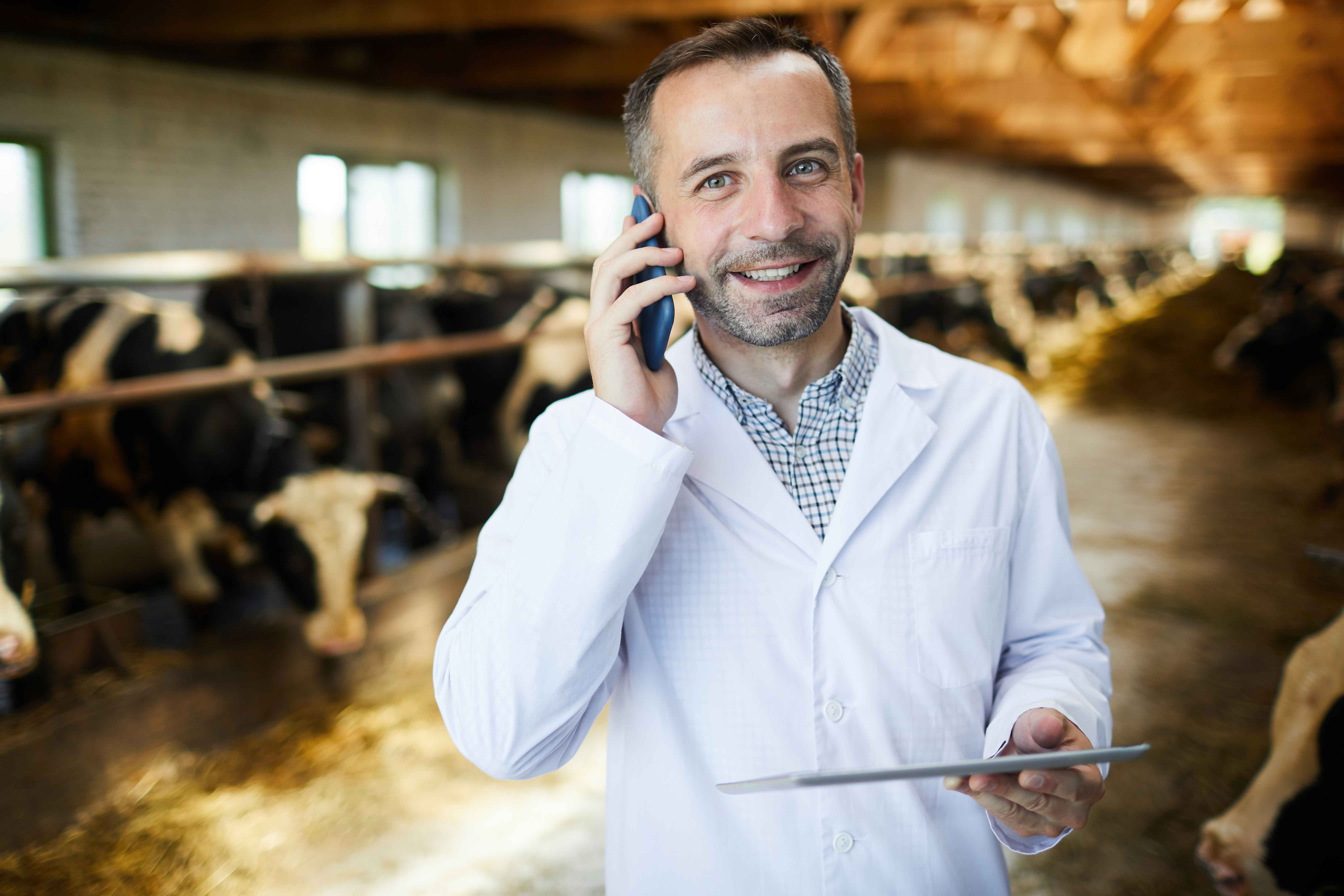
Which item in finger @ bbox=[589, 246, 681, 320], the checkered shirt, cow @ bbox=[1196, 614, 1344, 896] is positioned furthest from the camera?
cow @ bbox=[1196, 614, 1344, 896]

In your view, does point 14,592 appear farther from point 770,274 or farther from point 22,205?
point 22,205

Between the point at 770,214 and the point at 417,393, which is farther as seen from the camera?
the point at 417,393

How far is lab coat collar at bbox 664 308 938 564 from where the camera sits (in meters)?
1.10

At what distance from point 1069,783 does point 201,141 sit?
6.31 meters

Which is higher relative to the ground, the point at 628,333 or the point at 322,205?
the point at 322,205

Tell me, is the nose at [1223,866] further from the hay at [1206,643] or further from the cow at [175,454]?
the cow at [175,454]

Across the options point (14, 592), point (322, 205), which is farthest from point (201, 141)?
point (14, 592)

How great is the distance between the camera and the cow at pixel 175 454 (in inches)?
136

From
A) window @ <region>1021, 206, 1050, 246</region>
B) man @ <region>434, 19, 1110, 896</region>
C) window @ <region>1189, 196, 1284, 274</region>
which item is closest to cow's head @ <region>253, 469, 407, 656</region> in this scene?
man @ <region>434, 19, 1110, 896</region>

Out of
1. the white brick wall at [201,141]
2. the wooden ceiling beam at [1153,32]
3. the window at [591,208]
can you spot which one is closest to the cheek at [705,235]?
the wooden ceiling beam at [1153,32]

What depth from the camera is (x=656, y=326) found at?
1.00 metres

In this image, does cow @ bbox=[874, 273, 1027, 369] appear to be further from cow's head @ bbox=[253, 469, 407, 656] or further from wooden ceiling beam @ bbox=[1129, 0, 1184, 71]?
cow's head @ bbox=[253, 469, 407, 656]

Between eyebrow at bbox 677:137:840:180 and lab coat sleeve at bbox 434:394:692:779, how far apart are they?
283 millimetres

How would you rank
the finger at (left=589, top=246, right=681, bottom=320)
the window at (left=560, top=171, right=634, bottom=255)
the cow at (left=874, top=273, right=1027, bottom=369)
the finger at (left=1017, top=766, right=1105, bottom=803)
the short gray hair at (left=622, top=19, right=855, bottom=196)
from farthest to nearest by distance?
the window at (left=560, top=171, right=634, bottom=255), the cow at (left=874, top=273, right=1027, bottom=369), the short gray hair at (left=622, top=19, right=855, bottom=196), the finger at (left=589, top=246, right=681, bottom=320), the finger at (left=1017, top=766, right=1105, bottom=803)
